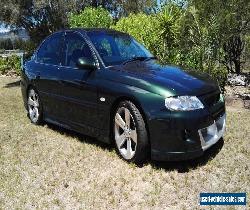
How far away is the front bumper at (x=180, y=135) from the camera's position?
4.80m

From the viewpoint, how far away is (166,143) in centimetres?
488

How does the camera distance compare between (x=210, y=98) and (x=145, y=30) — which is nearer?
(x=210, y=98)

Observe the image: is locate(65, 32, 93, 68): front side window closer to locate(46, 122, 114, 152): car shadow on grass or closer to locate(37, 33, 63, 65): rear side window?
locate(37, 33, 63, 65): rear side window

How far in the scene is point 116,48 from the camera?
6.32 metres

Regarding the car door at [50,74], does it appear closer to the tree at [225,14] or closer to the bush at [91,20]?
the tree at [225,14]

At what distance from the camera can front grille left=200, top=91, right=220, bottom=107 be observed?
5102 mm

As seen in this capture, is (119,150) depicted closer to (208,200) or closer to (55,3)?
(208,200)

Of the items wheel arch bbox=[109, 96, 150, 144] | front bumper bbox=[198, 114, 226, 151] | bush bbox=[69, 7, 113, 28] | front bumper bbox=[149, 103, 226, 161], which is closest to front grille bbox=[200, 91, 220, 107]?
front bumper bbox=[149, 103, 226, 161]

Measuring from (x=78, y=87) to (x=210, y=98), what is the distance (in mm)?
1963

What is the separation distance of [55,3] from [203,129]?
45.8ft

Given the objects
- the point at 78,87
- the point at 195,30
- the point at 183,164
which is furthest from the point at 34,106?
the point at 195,30

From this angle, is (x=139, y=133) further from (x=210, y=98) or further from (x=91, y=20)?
(x=91, y=20)

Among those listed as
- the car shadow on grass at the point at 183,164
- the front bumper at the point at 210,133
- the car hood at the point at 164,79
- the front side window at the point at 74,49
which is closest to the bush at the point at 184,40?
the front side window at the point at 74,49

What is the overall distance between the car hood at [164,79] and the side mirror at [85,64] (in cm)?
31
